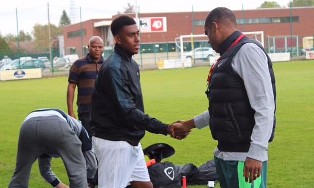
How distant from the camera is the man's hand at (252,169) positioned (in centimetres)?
402

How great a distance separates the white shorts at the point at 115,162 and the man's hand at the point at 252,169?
156 cm

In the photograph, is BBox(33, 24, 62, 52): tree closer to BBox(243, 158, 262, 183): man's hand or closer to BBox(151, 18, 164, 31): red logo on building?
BBox(151, 18, 164, 31): red logo on building

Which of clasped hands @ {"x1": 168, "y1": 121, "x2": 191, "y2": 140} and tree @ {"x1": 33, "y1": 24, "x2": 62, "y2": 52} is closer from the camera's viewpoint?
clasped hands @ {"x1": 168, "y1": 121, "x2": 191, "y2": 140}

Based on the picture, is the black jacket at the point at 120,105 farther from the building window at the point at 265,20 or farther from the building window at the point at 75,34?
the building window at the point at 75,34

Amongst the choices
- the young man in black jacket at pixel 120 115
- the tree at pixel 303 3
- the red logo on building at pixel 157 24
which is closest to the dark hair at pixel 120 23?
the young man in black jacket at pixel 120 115

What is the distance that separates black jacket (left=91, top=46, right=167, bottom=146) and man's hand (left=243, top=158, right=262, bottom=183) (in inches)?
52.2

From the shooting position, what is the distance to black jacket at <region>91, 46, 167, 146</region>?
5.12 metres

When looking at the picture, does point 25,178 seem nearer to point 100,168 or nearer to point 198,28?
point 100,168

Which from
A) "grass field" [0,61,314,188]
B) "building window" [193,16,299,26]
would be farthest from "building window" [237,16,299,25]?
"grass field" [0,61,314,188]

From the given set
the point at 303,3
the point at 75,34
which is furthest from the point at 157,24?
the point at 303,3

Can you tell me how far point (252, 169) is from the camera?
403cm

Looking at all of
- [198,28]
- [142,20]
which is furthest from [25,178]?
[198,28]

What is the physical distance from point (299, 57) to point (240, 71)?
53.9 m

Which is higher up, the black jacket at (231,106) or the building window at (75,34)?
the building window at (75,34)
